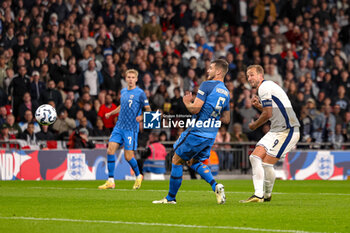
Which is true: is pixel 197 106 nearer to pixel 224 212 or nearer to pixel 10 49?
pixel 224 212

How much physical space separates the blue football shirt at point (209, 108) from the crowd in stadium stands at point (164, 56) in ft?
32.9

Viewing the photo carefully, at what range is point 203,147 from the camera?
11.1 meters

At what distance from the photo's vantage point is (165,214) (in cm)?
946

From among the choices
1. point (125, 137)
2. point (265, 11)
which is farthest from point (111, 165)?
point (265, 11)

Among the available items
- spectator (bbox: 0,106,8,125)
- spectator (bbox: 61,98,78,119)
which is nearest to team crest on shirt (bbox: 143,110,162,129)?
spectator (bbox: 61,98,78,119)

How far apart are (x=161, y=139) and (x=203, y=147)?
434 inches

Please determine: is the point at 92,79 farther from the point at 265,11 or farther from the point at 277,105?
the point at 277,105

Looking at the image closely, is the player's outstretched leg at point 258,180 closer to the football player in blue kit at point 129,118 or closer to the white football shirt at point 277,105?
the white football shirt at point 277,105

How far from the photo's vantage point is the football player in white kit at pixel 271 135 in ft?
38.3

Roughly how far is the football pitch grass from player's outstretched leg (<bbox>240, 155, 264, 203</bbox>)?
0.22 m

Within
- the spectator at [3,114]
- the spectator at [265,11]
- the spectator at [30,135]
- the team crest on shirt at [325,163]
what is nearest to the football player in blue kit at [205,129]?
the spectator at [30,135]

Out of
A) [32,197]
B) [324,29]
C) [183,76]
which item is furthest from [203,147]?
[324,29]

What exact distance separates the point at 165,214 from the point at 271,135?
10.1ft

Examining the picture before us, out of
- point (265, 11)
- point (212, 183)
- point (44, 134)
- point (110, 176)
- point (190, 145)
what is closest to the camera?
point (190, 145)
